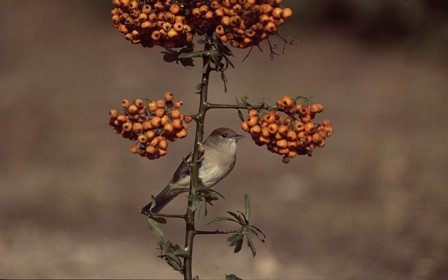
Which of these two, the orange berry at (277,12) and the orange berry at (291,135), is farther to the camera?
the orange berry at (291,135)

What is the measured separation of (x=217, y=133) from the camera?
4.86 meters

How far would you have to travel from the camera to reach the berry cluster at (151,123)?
11.9 ft

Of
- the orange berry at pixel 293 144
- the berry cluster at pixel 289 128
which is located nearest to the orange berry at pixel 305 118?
the berry cluster at pixel 289 128

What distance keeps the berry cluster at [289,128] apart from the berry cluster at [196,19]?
297mm

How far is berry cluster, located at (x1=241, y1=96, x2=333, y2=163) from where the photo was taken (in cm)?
356

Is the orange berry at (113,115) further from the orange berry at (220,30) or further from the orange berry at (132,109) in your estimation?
the orange berry at (220,30)

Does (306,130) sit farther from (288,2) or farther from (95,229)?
(288,2)

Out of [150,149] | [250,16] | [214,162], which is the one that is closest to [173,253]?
[150,149]

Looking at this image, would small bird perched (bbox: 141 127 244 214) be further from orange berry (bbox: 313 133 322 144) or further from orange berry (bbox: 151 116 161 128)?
orange berry (bbox: 313 133 322 144)

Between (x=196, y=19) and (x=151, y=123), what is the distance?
0.46 meters

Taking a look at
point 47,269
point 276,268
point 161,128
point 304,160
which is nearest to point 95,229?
point 47,269

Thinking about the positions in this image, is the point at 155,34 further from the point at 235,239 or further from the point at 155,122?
the point at 235,239

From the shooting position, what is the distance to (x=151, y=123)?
3.62 meters

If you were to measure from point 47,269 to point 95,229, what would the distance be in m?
0.82
